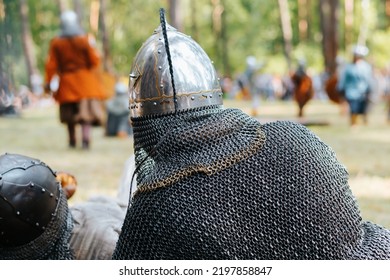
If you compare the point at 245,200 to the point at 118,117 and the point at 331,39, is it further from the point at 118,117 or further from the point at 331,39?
the point at 331,39

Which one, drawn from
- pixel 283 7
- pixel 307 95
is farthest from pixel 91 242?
pixel 283 7

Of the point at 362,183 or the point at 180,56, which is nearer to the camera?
the point at 180,56

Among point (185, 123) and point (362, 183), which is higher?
point (185, 123)

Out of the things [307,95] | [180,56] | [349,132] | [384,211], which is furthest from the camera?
[307,95]

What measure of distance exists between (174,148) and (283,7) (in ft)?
118

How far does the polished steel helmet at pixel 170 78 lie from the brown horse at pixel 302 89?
14.8 metres

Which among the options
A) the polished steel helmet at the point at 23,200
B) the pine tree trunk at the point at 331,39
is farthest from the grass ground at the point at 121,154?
the pine tree trunk at the point at 331,39

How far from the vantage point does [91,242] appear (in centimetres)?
338

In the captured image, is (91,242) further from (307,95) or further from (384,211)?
(307,95)

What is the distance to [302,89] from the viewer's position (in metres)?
17.4

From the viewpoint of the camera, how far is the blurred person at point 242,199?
7.61 feet

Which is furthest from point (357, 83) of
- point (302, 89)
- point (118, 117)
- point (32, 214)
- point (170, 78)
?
point (170, 78)

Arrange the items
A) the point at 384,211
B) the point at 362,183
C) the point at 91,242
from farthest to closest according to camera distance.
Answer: the point at 362,183
the point at 384,211
the point at 91,242

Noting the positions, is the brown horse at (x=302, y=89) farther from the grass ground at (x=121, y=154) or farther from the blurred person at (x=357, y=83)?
the blurred person at (x=357, y=83)
